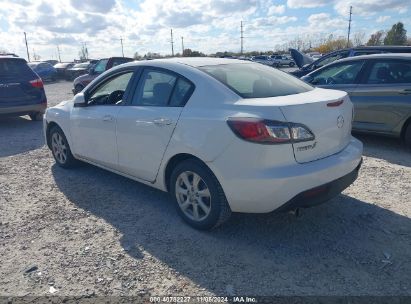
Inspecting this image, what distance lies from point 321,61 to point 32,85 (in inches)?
312

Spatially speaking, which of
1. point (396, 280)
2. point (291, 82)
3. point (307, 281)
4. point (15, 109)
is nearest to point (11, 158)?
point (15, 109)

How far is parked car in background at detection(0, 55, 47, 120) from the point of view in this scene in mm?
8531

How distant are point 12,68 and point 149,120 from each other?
6771 mm

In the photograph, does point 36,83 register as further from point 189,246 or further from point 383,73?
point 383,73

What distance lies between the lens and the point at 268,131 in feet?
9.31

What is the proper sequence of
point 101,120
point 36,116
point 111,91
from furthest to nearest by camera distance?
point 36,116 → point 111,91 → point 101,120

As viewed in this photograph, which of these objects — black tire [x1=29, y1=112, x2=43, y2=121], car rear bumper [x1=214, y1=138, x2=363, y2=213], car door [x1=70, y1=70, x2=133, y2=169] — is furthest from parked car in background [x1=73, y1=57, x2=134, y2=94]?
car rear bumper [x1=214, y1=138, x2=363, y2=213]

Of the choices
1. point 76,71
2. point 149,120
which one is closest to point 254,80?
point 149,120

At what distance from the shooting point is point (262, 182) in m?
2.88

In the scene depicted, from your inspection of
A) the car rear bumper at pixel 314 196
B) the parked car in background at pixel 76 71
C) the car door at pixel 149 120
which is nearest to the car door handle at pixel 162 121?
the car door at pixel 149 120

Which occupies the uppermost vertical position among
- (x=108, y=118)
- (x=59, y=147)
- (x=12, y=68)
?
(x=12, y=68)

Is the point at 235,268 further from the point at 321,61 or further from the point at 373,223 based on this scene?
the point at 321,61

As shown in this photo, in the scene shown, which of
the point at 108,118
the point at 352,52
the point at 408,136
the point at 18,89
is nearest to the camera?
the point at 108,118

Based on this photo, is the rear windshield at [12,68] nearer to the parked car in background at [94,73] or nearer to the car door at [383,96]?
the parked car in background at [94,73]
